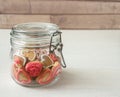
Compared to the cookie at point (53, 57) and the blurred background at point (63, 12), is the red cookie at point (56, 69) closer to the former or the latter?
the cookie at point (53, 57)

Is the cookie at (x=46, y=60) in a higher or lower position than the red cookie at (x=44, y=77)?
higher

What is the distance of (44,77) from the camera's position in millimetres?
535

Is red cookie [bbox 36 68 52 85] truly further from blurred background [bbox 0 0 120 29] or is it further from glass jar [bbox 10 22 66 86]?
blurred background [bbox 0 0 120 29]

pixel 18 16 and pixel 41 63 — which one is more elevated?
pixel 18 16

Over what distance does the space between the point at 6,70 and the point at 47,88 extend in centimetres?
15

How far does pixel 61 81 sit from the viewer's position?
58cm

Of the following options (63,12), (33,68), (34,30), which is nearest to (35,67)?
(33,68)

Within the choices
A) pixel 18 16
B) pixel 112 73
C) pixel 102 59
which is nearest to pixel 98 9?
pixel 18 16

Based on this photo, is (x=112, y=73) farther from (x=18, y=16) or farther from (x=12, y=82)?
(x=18, y=16)

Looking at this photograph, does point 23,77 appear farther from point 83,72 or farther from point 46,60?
point 83,72

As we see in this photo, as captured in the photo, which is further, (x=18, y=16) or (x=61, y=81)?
(x=18, y=16)

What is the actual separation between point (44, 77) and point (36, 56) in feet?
0.17

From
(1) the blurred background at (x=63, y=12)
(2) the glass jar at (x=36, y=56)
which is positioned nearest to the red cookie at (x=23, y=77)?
(2) the glass jar at (x=36, y=56)

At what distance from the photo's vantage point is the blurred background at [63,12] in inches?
45.2
